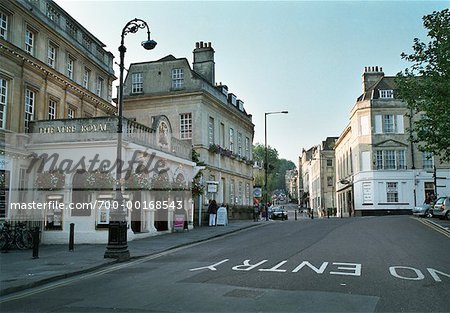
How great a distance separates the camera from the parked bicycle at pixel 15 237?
651 inches

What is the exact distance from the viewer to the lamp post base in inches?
527

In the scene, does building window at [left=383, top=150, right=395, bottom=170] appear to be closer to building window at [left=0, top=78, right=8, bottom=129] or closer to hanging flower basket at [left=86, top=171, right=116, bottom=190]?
hanging flower basket at [left=86, top=171, right=116, bottom=190]

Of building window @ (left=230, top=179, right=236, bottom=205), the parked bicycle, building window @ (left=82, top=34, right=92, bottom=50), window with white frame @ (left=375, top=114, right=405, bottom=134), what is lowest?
the parked bicycle

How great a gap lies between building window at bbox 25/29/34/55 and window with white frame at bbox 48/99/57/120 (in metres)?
2.78

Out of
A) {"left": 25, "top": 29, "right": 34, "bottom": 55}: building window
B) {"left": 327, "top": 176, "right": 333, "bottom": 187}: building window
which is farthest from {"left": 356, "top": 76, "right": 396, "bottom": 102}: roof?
{"left": 25, "top": 29, "right": 34, "bottom": 55}: building window

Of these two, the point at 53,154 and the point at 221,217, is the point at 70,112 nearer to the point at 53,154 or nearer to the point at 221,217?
the point at 53,154

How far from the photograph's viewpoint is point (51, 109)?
909 inches

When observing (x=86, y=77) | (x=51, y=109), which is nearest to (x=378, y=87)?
(x=86, y=77)

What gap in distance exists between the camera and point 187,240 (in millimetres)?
19109

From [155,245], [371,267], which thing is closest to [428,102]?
[371,267]

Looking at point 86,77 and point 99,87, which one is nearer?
point 86,77

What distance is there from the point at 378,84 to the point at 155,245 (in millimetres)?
40727

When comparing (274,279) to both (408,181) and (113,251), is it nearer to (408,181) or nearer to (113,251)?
(113,251)

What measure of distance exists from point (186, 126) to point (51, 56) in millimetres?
11479
